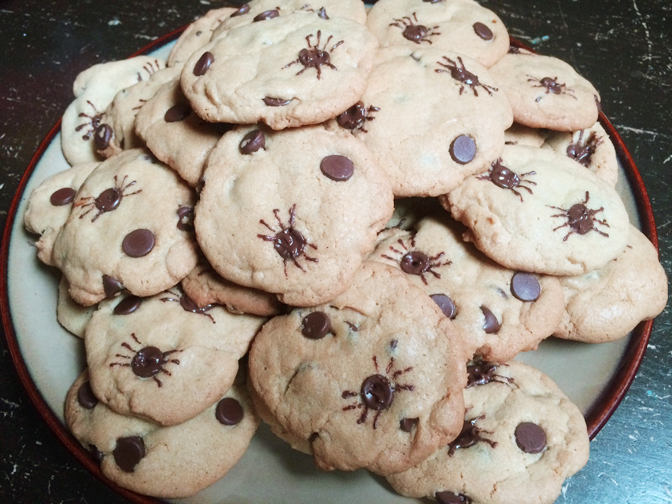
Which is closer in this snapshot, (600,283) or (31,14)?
(600,283)

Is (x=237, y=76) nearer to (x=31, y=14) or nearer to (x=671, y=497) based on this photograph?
(x=671, y=497)

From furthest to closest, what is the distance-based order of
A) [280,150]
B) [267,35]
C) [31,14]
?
[31,14]
[267,35]
[280,150]

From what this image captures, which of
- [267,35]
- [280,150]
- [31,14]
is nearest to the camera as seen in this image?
[280,150]

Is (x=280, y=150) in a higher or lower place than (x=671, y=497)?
higher

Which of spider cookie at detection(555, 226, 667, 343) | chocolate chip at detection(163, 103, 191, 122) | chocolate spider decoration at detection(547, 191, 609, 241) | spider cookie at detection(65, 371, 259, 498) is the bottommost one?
spider cookie at detection(65, 371, 259, 498)

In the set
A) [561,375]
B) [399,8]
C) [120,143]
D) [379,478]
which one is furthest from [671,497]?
[120,143]

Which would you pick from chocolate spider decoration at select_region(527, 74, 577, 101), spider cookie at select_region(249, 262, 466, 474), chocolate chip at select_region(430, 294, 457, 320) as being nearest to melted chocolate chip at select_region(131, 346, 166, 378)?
spider cookie at select_region(249, 262, 466, 474)

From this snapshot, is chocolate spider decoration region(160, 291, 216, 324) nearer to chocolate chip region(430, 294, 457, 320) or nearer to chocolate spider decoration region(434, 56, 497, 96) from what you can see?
chocolate chip region(430, 294, 457, 320)

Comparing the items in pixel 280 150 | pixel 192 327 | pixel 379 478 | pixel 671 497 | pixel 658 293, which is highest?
pixel 280 150
